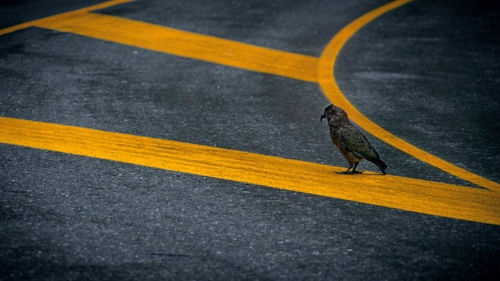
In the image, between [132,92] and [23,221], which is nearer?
[23,221]

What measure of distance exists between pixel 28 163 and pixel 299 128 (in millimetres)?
2491

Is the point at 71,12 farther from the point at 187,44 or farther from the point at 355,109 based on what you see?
the point at 355,109

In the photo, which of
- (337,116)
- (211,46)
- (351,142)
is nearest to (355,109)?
(337,116)

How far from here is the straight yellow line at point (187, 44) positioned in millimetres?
6980

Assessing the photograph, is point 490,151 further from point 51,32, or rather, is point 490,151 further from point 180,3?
point 180,3

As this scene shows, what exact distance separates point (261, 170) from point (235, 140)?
68cm

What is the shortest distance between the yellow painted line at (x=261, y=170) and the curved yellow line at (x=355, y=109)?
0.31 metres

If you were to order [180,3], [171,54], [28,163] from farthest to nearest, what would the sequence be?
[180,3] < [171,54] < [28,163]

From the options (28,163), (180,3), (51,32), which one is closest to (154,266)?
(28,163)

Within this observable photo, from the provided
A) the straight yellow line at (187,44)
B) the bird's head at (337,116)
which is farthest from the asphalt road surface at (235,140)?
the bird's head at (337,116)

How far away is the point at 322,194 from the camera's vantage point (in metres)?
3.80

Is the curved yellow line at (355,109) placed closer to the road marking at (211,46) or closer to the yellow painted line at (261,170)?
the road marking at (211,46)

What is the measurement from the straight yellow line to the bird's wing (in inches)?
104

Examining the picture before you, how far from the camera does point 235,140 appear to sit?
15.6ft
